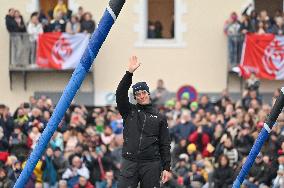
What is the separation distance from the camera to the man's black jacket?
12.3m

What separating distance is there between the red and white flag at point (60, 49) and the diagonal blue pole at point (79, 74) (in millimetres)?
19092

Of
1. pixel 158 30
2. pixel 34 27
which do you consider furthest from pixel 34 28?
pixel 158 30

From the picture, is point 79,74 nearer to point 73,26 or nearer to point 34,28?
point 73,26

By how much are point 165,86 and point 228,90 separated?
1.66m

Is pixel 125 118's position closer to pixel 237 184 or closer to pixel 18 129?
pixel 237 184

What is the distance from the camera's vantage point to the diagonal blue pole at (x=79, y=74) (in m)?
9.25

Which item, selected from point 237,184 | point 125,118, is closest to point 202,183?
point 237,184

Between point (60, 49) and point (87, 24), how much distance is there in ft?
3.41

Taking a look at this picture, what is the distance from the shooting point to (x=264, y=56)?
2898cm

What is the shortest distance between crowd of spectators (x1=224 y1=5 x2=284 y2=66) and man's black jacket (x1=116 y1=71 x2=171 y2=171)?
650 inches

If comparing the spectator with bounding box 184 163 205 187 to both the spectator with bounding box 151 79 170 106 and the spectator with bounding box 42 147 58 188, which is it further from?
the spectator with bounding box 151 79 170 106

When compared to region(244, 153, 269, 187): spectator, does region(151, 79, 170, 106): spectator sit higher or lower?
higher

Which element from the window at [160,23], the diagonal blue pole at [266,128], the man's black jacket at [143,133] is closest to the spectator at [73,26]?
the window at [160,23]

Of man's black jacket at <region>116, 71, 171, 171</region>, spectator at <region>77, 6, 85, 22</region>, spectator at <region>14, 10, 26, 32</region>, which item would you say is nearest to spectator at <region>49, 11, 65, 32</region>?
spectator at <region>77, 6, 85, 22</region>
